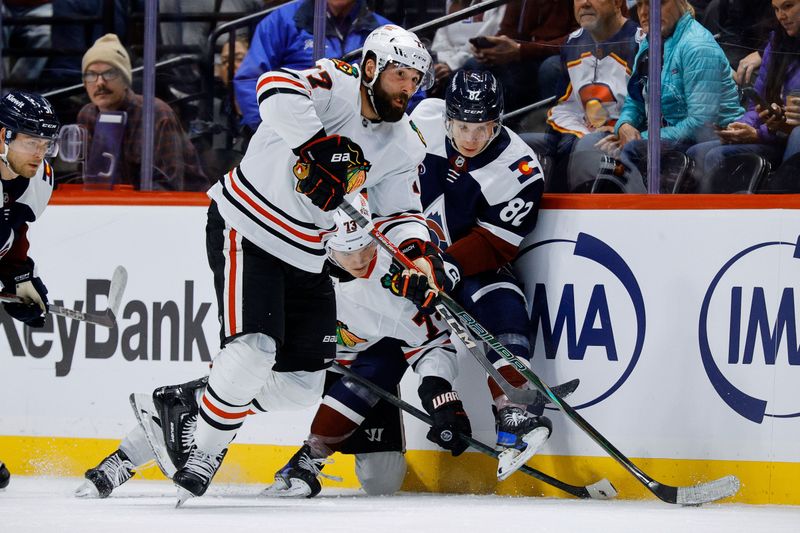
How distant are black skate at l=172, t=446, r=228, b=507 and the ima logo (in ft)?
4.58

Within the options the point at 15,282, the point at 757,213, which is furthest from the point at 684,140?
the point at 15,282

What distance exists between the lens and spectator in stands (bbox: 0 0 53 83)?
4449mm

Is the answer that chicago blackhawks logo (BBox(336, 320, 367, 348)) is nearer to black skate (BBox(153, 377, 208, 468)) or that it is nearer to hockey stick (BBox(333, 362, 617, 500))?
hockey stick (BBox(333, 362, 617, 500))

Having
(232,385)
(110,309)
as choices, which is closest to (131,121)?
(110,309)

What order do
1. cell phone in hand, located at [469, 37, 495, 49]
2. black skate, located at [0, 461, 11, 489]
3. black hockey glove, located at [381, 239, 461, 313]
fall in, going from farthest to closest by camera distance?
cell phone in hand, located at [469, 37, 495, 49] → black skate, located at [0, 461, 11, 489] → black hockey glove, located at [381, 239, 461, 313]

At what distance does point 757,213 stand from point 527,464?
0.97 metres

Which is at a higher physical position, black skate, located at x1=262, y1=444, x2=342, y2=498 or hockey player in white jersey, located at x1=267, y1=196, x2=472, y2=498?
hockey player in white jersey, located at x1=267, y1=196, x2=472, y2=498

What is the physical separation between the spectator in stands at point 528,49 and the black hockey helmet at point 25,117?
132 centimetres

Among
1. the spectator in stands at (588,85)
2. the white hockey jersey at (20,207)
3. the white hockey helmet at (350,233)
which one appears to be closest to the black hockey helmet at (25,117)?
the white hockey jersey at (20,207)

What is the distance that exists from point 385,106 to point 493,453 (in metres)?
1.01

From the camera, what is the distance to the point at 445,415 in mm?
3574

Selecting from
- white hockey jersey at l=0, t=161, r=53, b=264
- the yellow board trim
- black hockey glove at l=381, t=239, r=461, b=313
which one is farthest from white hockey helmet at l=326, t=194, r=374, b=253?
white hockey jersey at l=0, t=161, r=53, b=264

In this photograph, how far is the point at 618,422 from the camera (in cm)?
361

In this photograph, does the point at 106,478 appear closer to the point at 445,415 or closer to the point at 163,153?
the point at 445,415
